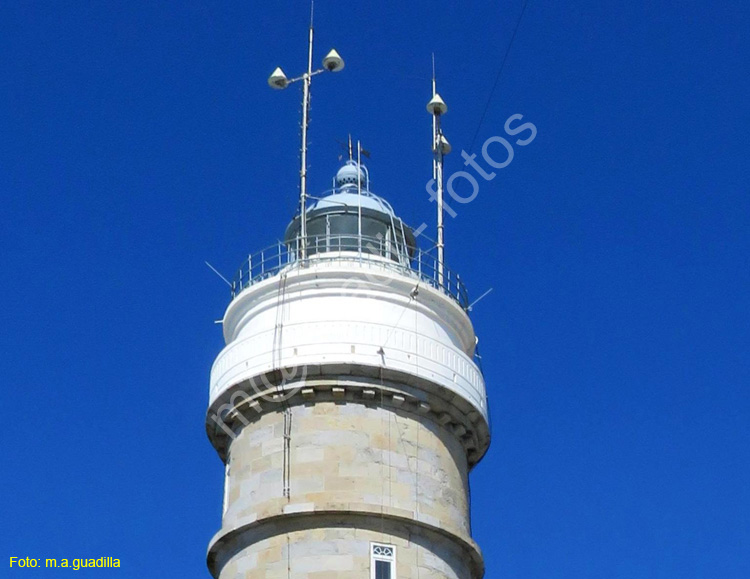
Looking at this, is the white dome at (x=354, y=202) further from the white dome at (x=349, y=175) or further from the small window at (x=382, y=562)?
the small window at (x=382, y=562)

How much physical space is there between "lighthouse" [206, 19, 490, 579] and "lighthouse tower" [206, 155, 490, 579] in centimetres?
3

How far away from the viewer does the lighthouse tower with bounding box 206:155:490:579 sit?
2528cm

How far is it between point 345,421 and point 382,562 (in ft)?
9.86

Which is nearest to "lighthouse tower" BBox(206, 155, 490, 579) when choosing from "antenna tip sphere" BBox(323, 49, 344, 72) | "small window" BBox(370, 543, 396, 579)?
"small window" BBox(370, 543, 396, 579)

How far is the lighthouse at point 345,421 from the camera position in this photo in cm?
2530

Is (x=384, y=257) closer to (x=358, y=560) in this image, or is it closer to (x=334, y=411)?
(x=334, y=411)

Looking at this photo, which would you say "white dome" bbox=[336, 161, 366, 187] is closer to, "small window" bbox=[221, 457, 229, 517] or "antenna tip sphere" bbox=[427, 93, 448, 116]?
"antenna tip sphere" bbox=[427, 93, 448, 116]

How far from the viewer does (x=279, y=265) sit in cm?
2928

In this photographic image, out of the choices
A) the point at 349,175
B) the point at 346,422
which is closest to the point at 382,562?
the point at 346,422

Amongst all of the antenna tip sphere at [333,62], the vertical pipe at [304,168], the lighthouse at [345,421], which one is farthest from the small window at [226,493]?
the antenna tip sphere at [333,62]

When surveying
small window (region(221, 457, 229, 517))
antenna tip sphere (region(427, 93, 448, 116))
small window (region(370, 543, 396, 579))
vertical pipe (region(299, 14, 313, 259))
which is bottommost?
small window (region(370, 543, 396, 579))

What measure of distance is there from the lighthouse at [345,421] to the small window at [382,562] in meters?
0.03

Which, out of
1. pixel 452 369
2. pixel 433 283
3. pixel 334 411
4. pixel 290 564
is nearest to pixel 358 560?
pixel 290 564

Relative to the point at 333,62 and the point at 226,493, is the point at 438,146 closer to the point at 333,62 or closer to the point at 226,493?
the point at 333,62
